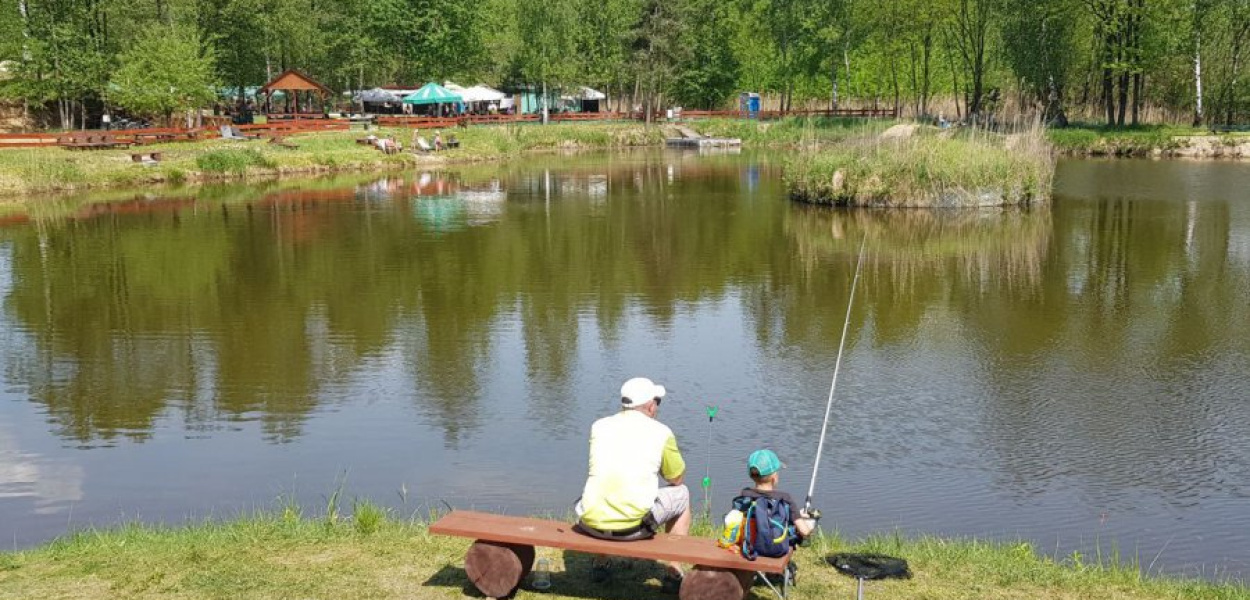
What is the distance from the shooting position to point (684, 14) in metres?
88.7

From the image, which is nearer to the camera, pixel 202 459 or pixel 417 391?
pixel 202 459

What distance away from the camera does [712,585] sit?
23.8 ft

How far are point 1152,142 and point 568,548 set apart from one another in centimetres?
5655

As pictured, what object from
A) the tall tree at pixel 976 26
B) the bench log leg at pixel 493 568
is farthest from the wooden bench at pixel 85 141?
the bench log leg at pixel 493 568

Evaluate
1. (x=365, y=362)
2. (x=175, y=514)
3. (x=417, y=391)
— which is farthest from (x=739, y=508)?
(x=365, y=362)

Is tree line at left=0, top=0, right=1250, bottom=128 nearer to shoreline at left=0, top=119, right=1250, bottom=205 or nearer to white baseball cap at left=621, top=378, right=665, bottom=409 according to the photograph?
shoreline at left=0, top=119, right=1250, bottom=205

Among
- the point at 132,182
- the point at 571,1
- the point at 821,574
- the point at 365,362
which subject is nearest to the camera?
the point at 821,574

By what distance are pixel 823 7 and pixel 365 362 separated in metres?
73.3

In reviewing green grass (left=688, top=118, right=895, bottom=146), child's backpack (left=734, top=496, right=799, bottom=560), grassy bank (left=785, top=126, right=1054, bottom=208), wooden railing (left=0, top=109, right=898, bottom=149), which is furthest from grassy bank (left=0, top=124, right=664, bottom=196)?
child's backpack (left=734, top=496, right=799, bottom=560)

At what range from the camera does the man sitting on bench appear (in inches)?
293

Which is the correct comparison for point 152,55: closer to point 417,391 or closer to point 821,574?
point 417,391

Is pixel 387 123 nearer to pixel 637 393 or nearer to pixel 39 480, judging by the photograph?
pixel 39 480

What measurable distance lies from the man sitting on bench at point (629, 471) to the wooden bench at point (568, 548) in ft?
0.35

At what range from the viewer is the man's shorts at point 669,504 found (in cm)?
774
